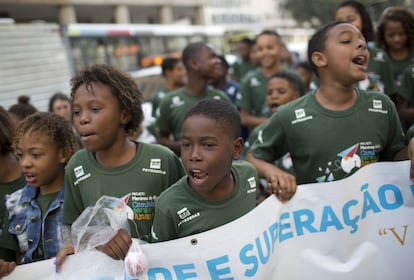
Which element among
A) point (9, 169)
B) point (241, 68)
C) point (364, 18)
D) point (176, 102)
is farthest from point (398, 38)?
point (241, 68)

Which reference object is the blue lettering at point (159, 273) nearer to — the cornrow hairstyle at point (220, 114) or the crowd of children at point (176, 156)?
the crowd of children at point (176, 156)

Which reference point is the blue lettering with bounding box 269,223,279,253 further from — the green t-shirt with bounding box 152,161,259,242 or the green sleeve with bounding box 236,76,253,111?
the green sleeve with bounding box 236,76,253,111

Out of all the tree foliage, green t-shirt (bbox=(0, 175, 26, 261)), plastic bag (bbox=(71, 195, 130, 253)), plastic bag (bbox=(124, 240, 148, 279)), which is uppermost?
the tree foliage

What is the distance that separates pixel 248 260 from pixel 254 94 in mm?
3251

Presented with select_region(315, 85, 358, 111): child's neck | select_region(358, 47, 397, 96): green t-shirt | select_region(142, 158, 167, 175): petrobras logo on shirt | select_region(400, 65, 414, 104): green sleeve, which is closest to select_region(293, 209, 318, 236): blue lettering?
select_region(315, 85, 358, 111): child's neck

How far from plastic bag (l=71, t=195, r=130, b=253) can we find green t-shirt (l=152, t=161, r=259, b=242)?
177mm

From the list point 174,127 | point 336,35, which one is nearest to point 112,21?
point 174,127

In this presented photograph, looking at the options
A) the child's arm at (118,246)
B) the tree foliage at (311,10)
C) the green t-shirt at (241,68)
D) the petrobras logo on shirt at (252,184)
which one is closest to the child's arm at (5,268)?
the child's arm at (118,246)

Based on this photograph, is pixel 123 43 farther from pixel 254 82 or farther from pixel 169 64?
pixel 254 82

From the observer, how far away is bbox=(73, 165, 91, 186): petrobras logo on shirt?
2.36 m

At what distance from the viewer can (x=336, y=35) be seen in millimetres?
2484

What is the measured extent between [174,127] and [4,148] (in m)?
1.89

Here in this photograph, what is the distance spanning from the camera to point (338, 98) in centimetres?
248

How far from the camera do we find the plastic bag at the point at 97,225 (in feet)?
6.65
